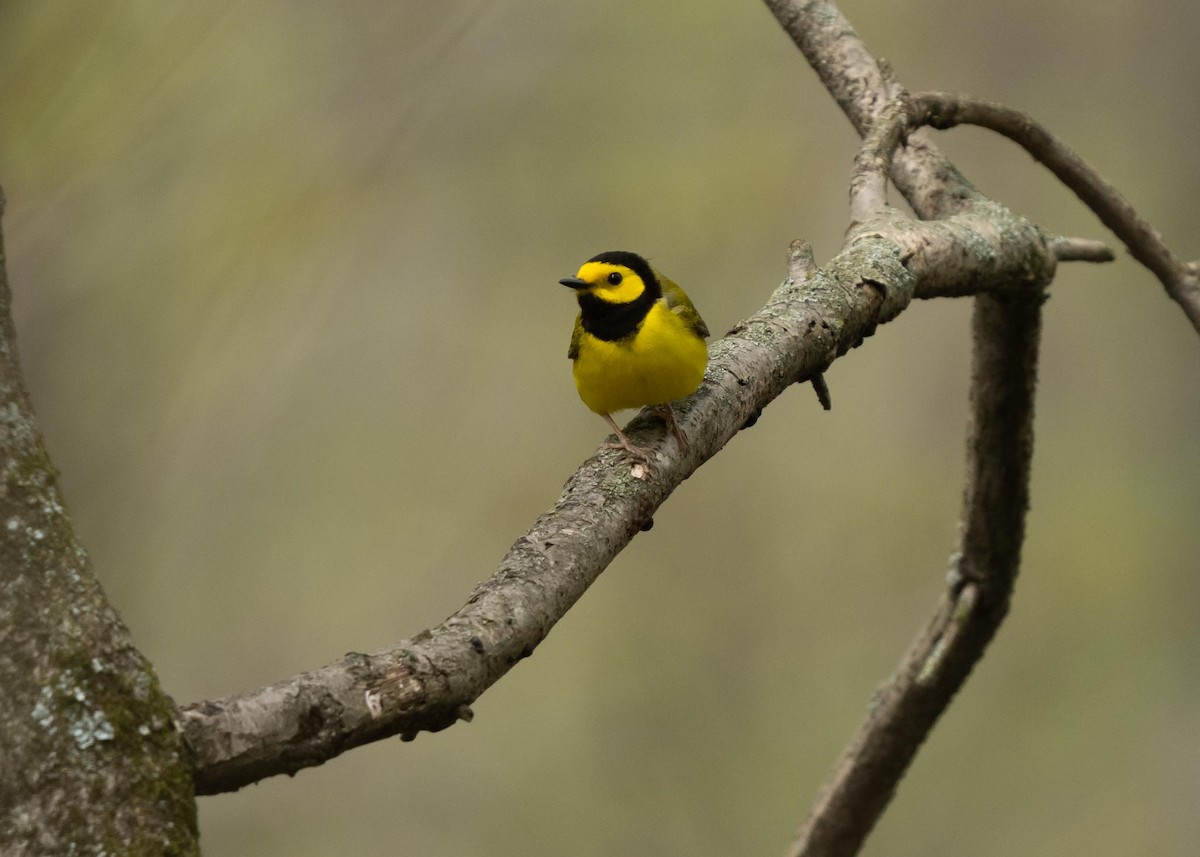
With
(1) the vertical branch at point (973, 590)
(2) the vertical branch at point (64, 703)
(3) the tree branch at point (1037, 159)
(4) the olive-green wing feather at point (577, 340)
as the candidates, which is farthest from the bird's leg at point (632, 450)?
(1) the vertical branch at point (973, 590)

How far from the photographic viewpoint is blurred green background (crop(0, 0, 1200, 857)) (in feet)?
16.8

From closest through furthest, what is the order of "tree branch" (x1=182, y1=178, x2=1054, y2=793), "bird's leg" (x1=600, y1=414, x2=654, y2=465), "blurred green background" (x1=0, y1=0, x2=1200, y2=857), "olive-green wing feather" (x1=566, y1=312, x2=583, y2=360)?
"tree branch" (x1=182, y1=178, x2=1054, y2=793) → "bird's leg" (x1=600, y1=414, x2=654, y2=465) → "olive-green wing feather" (x1=566, y1=312, x2=583, y2=360) → "blurred green background" (x1=0, y1=0, x2=1200, y2=857)

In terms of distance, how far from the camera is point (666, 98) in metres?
5.41

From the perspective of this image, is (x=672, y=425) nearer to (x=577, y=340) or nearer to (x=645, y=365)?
(x=645, y=365)

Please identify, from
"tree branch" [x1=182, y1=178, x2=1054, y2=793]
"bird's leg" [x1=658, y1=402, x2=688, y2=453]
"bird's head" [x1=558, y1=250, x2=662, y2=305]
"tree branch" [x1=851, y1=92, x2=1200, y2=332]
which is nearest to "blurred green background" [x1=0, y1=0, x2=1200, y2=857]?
"tree branch" [x1=851, y1=92, x2=1200, y2=332]

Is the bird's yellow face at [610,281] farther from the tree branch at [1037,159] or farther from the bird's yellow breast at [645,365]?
the tree branch at [1037,159]

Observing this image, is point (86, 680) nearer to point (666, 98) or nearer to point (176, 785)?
point (176, 785)

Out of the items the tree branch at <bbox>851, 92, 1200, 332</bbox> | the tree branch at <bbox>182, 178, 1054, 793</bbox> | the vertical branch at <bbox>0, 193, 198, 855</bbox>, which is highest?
the tree branch at <bbox>851, 92, 1200, 332</bbox>

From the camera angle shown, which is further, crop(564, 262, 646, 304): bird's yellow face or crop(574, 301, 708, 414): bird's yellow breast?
crop(564, 262, 646, 304): bird's yellow face

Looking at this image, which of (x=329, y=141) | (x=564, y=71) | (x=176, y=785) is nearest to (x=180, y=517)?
(x=329, y=141)

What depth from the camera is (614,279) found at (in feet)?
7.63

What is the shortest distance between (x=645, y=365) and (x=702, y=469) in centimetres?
344

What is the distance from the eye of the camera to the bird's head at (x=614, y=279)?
2.31 m

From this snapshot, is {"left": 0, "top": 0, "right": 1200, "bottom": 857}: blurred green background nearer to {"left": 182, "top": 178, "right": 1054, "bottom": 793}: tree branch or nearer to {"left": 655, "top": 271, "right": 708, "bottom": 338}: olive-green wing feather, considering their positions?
{"left": 655, "top": 271, "right": 708, "bottom": 338}: olive-green wing feather
